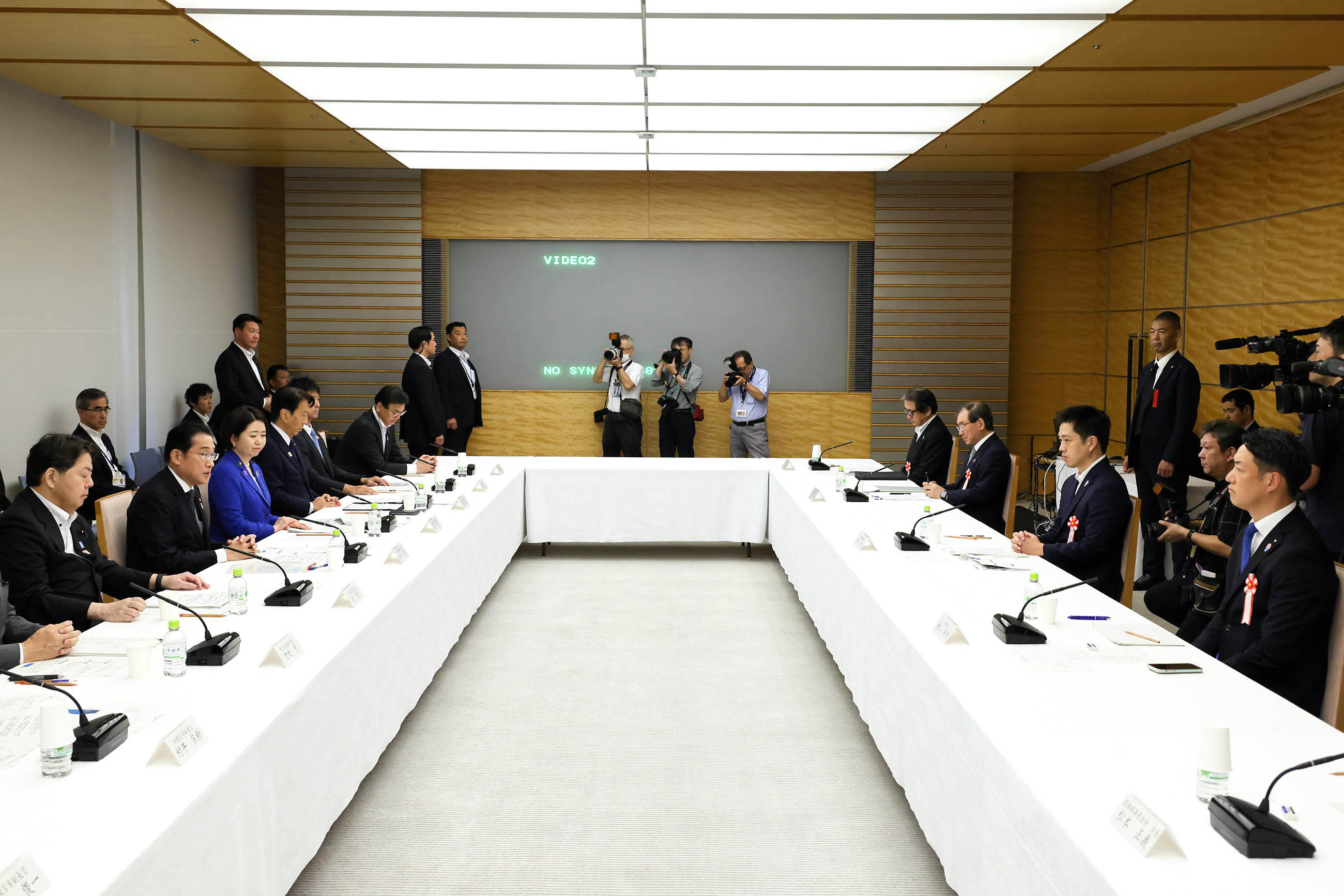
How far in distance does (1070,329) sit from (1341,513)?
18.5ft

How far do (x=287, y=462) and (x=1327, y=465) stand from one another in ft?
15.9

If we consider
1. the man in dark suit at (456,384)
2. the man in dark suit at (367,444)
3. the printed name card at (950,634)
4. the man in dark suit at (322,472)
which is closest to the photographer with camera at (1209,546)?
the printed name card at (950,634)

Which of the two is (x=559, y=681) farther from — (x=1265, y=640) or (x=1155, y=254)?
(x=1155, y=254)

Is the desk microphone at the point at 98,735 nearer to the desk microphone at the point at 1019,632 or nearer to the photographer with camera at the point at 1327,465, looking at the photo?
the desk microphone at the point at 1019,632

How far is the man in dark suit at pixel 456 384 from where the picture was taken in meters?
8.80

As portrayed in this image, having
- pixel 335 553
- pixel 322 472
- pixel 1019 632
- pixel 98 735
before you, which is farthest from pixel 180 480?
pixel 1019 632

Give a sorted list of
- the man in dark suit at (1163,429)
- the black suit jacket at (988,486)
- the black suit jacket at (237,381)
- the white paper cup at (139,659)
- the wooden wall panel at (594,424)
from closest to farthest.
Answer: the white paper cup at (139,659), the black suit jacket at (988,486), the man in dark suit at (1163,429), the black suit jacket at (237,381), the wooden wall panel at (594,424)

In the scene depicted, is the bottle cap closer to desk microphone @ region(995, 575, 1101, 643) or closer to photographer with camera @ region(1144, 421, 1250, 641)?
desk microphone @ region(995, 575, 1101, 643)

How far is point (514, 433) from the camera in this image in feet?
32.1

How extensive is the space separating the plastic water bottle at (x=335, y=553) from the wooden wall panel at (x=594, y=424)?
5.52 m

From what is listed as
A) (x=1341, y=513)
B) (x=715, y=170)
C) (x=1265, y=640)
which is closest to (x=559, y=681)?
(x=1265, y=640)

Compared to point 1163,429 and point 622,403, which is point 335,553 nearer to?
point 1163,429

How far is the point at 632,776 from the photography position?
3508 mm

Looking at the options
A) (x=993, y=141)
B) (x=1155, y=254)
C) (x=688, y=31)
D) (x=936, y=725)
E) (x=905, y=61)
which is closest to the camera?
(x=936, y=725)
